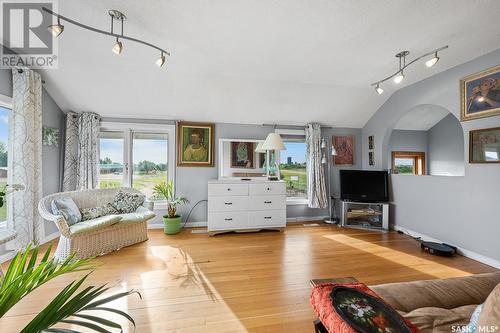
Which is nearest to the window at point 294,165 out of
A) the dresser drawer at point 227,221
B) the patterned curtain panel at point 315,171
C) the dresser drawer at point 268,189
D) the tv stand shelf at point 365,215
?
the patterned curtain panel at point 315,171

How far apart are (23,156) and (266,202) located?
352cm

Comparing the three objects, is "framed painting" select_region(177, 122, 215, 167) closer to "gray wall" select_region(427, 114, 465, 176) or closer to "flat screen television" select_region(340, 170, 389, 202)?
"flat screen television" select_region(340, 170, 389, 202)

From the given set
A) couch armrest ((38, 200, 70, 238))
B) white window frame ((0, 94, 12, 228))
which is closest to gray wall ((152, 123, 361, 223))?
couch armrest ((38, 200, 70, 238))

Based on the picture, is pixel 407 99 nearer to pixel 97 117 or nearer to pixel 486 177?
pixel 486 177

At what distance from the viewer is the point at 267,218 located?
3760 mm

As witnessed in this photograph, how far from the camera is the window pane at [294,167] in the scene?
14.6 ft

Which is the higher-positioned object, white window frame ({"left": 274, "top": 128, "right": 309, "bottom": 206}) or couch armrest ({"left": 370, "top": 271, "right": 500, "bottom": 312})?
white window frame ({"left": 274, "top": 128, "right": 309, "bottom": 206})

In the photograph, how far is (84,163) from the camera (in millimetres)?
3498

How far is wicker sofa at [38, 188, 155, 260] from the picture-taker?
8.26 feet

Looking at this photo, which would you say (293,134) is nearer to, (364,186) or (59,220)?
(364,186)

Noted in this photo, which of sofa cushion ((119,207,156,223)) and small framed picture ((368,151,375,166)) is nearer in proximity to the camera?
sofa cushion ((119,207,156,223))

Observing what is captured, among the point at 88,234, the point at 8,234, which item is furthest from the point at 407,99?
the point at 8,234

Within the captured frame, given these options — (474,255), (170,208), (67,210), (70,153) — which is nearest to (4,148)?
(70,153)

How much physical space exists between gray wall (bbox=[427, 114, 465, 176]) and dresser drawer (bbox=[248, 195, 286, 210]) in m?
4.10
